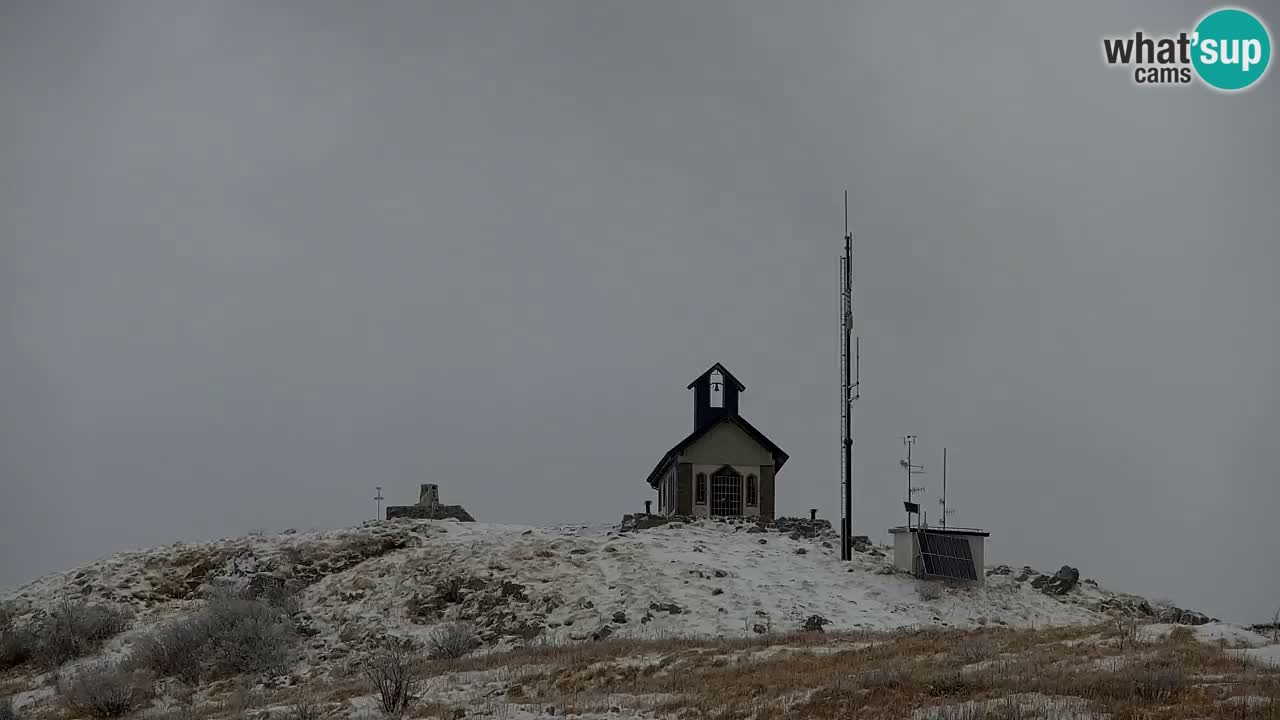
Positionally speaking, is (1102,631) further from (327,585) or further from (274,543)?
(274,543)

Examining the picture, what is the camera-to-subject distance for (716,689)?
710 inches

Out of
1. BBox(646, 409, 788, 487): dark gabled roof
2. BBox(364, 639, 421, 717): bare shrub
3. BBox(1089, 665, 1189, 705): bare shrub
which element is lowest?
BBox(364, 639, 421, 717): bare shrub

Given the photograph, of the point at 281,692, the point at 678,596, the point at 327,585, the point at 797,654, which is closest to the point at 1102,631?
the point at 797,654

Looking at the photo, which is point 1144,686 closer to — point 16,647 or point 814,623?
point 814,623

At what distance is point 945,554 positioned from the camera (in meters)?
35.3

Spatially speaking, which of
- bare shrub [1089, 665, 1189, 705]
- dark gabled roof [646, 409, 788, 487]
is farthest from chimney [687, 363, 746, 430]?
bare shrub [1089, 665, 1189, 705]

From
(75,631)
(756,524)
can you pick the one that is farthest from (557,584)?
(75,631)

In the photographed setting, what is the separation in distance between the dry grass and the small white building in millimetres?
10664

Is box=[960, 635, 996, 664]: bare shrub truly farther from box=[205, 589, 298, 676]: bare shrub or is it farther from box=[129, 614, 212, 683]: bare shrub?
box=[129, 614, 212, 683]: bare shrub

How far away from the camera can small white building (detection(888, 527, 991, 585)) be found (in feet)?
115

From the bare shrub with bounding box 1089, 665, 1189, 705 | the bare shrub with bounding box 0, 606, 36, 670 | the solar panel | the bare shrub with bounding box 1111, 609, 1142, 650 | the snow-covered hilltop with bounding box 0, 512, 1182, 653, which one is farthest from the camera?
the solar panel

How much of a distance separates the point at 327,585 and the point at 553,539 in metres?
7.68

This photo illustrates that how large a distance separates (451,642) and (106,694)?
7853mm

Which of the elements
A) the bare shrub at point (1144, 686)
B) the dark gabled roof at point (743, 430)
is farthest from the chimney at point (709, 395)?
the bare shrub at point (1144, 686)
